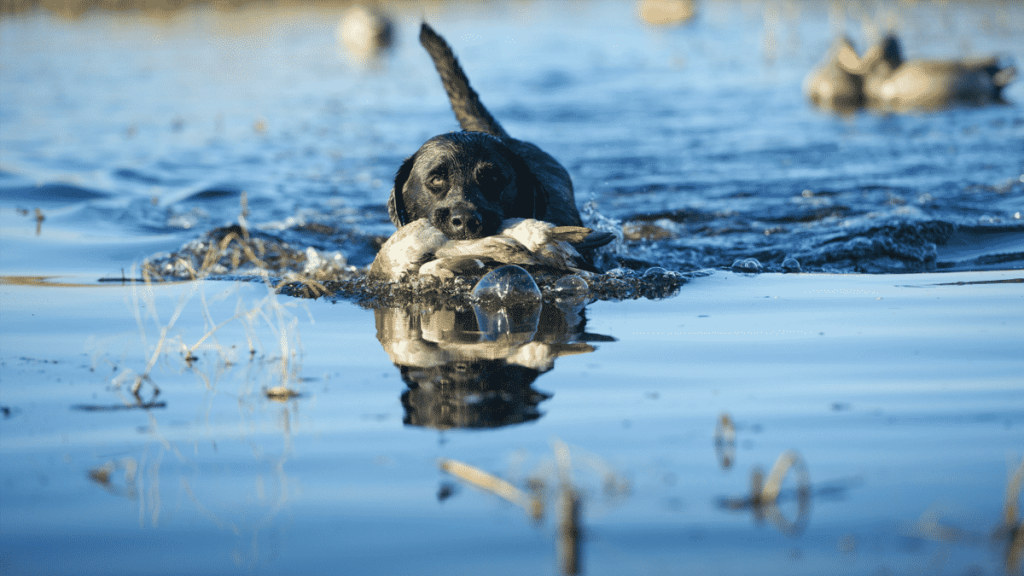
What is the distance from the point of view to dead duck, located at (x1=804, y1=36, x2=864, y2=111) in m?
12.6

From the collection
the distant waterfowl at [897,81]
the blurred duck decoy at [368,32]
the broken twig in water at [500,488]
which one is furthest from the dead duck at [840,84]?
the broken twig in water at [500,488]

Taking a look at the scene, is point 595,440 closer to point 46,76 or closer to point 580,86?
point 580,86

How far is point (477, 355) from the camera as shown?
12.0 feet

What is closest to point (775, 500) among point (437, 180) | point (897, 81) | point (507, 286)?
point (507, 286)

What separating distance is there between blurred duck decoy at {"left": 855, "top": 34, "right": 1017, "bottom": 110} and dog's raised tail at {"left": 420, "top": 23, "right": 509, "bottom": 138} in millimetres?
7302

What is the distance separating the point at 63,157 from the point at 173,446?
8099mm

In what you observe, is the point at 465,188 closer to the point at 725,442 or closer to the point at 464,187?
the point at 464,187

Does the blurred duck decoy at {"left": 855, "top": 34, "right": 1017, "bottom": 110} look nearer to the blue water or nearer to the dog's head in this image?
the blue water

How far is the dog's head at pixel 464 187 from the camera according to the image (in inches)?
186

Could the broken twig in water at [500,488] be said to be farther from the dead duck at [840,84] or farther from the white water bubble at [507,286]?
the dead duck at [840,84]

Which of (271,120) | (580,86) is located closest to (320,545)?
(271,120)

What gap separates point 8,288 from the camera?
516 cm

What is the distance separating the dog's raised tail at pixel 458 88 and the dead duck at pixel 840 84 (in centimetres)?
715

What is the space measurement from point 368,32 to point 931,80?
450 inches
